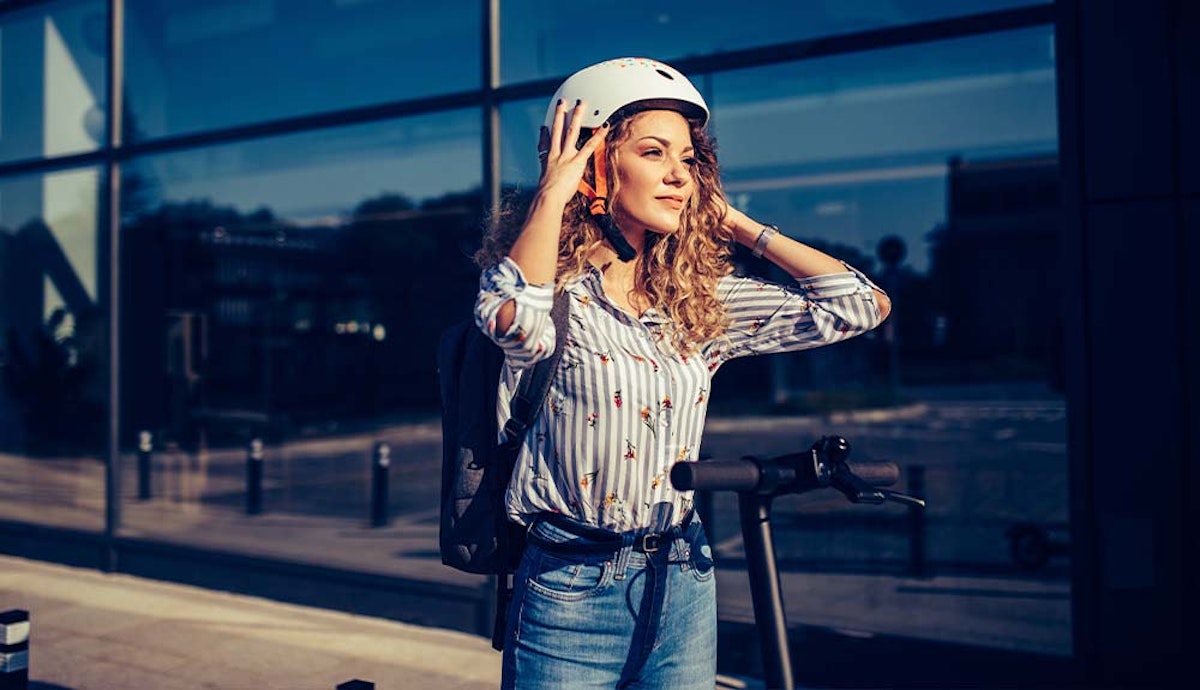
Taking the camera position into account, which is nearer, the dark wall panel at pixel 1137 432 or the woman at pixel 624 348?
the woman at pixel 624 348

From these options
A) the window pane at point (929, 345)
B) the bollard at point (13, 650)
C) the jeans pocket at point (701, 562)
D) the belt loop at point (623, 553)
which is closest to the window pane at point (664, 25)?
the window pane at point (929, 345)

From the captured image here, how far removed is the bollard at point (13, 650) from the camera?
124 inches

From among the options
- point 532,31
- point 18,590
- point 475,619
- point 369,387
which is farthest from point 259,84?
point 369,387

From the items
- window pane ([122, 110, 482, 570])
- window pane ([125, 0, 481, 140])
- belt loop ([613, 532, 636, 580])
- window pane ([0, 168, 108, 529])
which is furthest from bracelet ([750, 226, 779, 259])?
window pane ([0, 168, 108, 529])

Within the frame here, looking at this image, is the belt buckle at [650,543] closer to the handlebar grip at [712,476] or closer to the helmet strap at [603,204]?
the handlebar grip at [712,476]

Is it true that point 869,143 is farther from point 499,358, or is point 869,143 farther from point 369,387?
point 499,358

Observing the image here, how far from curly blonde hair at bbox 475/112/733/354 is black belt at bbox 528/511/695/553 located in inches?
13.1

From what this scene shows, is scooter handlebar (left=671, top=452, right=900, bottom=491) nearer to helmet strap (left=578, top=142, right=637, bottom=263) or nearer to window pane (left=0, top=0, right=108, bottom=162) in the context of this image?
helmet strap (left=578, top=142, right=637, bottom=263)

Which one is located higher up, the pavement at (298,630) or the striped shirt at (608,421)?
the striped shirt at (608,421)

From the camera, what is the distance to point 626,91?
6.01 ft

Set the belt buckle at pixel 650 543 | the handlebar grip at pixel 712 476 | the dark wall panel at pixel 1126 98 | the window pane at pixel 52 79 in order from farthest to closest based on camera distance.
→ the window pane at pixel 52 79 → the dark wall panel at pixel 1126 98 → the belt buckle at pixel 650 543 → the handlebar grip at pixel 712 476

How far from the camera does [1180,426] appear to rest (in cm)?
387

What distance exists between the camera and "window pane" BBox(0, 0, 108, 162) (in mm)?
7336

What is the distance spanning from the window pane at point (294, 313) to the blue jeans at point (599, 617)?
12.9 feet
